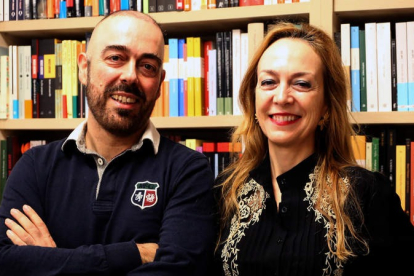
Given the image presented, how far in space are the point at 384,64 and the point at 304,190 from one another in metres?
0.85

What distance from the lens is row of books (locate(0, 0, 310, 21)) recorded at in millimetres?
2447

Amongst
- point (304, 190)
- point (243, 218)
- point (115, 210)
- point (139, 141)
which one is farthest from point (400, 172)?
point (115, 210)

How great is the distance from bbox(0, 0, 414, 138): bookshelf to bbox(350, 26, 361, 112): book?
6cm

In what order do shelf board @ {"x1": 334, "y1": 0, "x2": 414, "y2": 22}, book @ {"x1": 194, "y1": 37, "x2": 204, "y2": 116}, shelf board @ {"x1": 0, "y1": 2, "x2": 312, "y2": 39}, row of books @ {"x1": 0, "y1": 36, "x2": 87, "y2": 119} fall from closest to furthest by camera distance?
shelf board @ {"x1": 334, "y1": 0, "x2": 414, "y2": 22} < shelf board @ {"x1": 0, "y1": 2, "x2": 312, "y2": 39} < book @ {"x1": 194, "y1": 37, "x2": 204, "y2": 116} < row of books @ {"x1": 0, "y1": 36, "x2": 87, "y2": 119}

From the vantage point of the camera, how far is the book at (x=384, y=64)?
7.45ft

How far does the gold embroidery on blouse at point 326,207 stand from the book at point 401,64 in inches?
28.4

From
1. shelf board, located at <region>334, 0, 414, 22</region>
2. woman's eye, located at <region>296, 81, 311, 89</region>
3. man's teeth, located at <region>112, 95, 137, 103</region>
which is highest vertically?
shelf board, located at <region>334, 0, 414, 22</region>

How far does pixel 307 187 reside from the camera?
5.57ft

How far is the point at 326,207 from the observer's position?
1638mm

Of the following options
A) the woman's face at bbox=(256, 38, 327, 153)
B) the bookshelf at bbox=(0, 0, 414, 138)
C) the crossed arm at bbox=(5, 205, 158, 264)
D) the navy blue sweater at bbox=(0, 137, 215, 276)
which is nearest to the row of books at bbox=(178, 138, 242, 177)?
the bookshelf at bbox=(0, 0, 414, 138)

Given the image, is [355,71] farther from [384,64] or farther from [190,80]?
[190,80]

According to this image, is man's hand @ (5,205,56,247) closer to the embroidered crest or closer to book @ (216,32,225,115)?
the embroidered crest

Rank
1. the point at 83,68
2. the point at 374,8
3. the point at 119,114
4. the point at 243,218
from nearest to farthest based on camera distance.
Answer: the point at 243,218 < the point at 119,114 < the point at 83,68 < the point at 374,8

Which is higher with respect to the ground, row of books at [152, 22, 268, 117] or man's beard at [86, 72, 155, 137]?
row of books at [152, 22, 268, 117]
